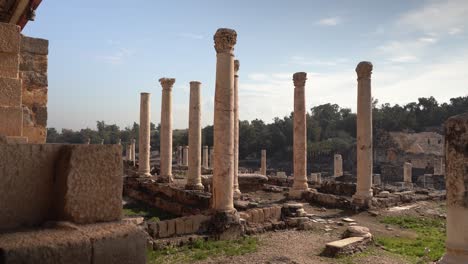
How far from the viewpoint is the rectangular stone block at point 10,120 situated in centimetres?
473

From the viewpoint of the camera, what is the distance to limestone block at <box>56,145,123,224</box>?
2922 mm

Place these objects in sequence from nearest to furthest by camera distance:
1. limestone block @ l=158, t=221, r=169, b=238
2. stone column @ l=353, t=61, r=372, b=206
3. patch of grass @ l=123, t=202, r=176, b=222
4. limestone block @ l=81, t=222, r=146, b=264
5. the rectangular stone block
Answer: limestone block @ l=81, t=222, r=146, b=264 → the rectangular stone block → limestone block @ l=158, t=221, r=169, b=238 → patch of grass @ l=123, t=202, r=176, b=222 → stone column @ l=353, t=61, r=372, b=206

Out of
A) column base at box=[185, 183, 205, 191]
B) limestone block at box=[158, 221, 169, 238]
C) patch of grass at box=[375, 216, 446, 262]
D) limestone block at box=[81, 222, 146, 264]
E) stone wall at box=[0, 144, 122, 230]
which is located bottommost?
patch of grass at box=[375, 216, 446, 262]

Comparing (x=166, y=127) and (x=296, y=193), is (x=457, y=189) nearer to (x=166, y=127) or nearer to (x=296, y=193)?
(x=296, y=193)

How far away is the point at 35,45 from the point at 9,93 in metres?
2.73

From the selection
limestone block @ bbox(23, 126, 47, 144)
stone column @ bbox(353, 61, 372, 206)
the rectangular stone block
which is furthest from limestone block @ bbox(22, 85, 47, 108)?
stone column @ bbox(353, 61, 372, 206)

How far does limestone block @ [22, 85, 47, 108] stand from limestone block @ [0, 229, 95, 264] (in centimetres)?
524

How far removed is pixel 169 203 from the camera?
16578 millimetres

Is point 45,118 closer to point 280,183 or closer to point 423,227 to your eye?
point 423,227

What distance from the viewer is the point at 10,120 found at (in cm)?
482

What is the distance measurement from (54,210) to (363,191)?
14.9m

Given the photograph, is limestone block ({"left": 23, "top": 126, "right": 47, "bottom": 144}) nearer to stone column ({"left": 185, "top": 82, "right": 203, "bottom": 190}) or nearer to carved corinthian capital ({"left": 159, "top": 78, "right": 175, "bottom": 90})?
stone column ({"left": 185, "top": 82, "right": 203, "bottom": 190})

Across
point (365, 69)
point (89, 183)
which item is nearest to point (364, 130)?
point (365, 69)

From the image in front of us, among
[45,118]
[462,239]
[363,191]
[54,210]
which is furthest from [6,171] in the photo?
[363,191]
